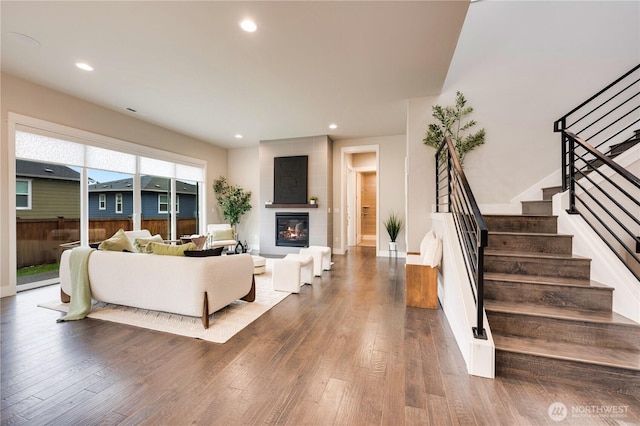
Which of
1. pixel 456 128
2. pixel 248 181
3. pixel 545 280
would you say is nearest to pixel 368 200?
pixel 248 181

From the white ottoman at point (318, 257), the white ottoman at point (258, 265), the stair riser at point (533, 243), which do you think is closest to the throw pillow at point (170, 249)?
the white ottoman at point (258, 265)

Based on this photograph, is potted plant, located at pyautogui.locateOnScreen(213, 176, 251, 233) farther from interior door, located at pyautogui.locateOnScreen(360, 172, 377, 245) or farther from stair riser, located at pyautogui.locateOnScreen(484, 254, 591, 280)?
stair riser, located at pyautogui.locateOnScreen(484, 254, 591, 280)

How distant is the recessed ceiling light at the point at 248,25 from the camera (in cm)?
240

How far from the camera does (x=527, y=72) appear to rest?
3.61 meters

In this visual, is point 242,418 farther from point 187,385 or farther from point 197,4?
point 197,4

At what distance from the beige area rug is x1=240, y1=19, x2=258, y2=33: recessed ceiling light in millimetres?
2985

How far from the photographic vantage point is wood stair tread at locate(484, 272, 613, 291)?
1933mm

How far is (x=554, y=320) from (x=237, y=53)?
3.94 metres

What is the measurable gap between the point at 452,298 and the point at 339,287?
164cm

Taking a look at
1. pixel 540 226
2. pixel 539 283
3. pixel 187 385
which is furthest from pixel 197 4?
pixel 540 226

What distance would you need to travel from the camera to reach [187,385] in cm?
160

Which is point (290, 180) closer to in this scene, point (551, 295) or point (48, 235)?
point (48, 235)

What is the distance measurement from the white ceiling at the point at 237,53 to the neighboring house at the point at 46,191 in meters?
1.27

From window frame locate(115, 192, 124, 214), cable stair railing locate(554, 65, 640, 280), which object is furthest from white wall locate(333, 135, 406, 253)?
window frame locate(115, 192, 124, 214)
